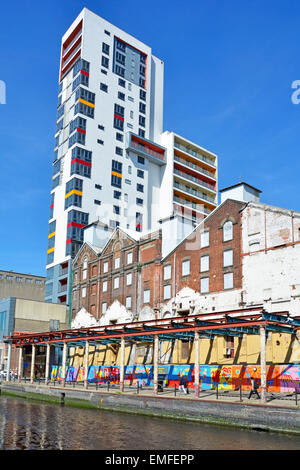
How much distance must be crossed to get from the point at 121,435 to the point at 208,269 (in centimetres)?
2569

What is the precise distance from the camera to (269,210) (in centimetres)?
4181

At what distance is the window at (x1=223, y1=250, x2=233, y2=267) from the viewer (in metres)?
44.7

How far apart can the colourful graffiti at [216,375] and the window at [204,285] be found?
7.21 meters

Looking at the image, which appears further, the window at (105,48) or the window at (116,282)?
the window at (105,48)

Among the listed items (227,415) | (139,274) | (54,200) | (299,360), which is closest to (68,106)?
(54,200)

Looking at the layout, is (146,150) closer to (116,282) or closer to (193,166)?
(193,166)

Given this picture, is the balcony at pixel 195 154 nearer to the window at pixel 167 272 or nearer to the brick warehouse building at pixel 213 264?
the brick warehouse building at pixel 213 264

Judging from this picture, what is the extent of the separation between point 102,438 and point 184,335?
64.7 ft

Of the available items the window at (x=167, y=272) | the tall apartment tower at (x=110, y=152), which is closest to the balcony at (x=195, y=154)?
the tall apartment tower at (x=110, y=152)

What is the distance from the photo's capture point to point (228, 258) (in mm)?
45000

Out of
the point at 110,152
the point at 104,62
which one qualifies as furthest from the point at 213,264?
the point at 104,62

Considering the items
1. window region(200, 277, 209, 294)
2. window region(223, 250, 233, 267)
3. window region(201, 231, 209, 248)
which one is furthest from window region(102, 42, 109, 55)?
window region(223, 250, 233, 267)

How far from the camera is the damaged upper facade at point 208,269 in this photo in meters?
40.1

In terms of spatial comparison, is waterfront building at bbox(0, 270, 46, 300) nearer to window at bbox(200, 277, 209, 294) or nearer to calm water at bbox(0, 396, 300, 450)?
window at bbox(200, 277, 209, 294)
